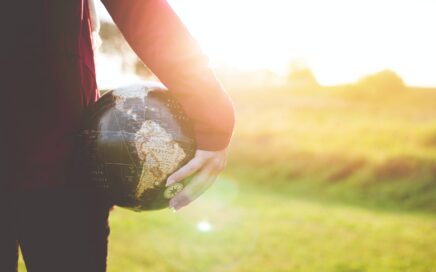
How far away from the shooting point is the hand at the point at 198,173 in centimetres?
189

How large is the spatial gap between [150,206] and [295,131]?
55.9 ft

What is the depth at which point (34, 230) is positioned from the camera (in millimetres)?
1625

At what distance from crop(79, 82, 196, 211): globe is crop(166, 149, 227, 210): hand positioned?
0.12 ft

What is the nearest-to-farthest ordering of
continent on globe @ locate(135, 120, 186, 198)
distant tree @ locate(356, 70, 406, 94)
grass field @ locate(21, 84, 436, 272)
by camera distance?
continent on globe @ locate(135, 120, 186, 198) → grass field @ locate(21, 84, 436, 272) → distant tree @ locate(356, 70, 406, 94)

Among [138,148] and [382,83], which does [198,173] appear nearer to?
[138,148]

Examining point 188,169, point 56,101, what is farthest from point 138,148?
point 56,101

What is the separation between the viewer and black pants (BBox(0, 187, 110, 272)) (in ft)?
5.32

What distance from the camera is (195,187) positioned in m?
1.96

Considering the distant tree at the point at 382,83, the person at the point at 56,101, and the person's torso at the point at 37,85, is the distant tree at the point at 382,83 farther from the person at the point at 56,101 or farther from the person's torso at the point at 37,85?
the person's torso at the point at 37,85

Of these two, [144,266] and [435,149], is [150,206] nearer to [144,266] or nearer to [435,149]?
[144,266]

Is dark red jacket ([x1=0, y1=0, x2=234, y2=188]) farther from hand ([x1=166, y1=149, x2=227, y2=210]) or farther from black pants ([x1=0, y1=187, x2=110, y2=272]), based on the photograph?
hand ([x1=166, y1=149, x2=227, y2=210])

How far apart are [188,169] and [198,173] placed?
58 millimetres

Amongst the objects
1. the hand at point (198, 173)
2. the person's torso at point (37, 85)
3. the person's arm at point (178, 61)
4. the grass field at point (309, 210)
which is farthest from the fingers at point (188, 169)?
the grass field at point (309, 210)

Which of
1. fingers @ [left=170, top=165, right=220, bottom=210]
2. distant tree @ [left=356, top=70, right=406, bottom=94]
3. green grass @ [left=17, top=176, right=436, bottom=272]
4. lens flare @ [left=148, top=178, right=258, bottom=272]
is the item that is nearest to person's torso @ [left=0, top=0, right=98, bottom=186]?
fingers @ [left=170, top=165, right=220, bottom=210]
